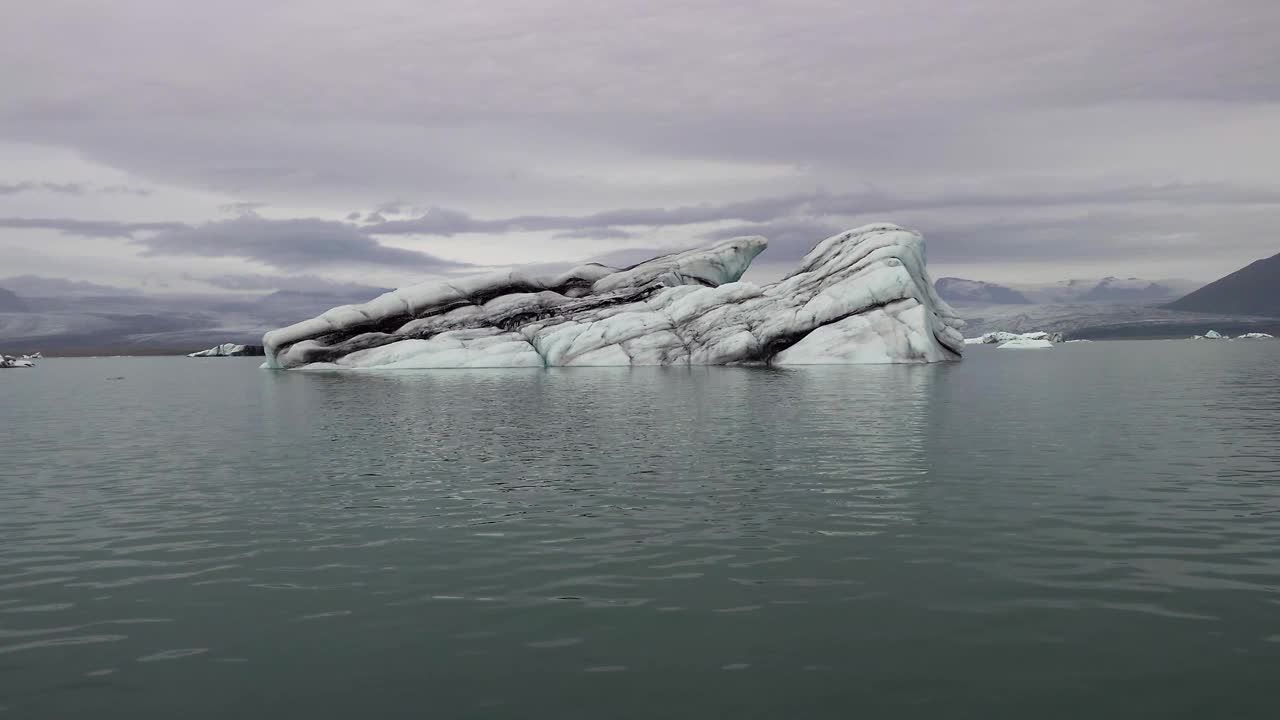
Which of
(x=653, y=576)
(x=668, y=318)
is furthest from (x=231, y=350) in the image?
(x=653, y=576)

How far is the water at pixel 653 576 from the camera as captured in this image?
687 centimetres

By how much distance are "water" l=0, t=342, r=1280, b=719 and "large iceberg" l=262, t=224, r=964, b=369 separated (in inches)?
1434

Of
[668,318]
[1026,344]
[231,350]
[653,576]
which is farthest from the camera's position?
[231,350]

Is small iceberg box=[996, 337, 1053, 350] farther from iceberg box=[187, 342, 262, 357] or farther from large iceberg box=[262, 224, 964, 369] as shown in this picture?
iceberg box=[187, 342, 262, 357]

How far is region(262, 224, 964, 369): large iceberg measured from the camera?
194ft

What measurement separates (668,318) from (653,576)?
55367mm

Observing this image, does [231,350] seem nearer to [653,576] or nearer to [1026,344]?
[1026,344]

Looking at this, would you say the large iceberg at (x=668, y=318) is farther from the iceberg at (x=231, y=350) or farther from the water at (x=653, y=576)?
the iceberg at (x=231, y=350)

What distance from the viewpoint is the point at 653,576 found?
9984 mm

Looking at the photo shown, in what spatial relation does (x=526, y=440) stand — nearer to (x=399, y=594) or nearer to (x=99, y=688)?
(x=399, y=594)

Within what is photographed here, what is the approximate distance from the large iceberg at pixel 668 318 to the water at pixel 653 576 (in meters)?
36.4

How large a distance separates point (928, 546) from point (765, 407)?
1902cm

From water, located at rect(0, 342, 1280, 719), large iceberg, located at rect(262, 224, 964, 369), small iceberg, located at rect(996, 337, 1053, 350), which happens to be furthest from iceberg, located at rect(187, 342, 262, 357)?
water, located at rect(0, 342, 1280, 719)

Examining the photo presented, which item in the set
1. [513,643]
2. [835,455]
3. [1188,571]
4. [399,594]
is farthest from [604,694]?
[835,455]
